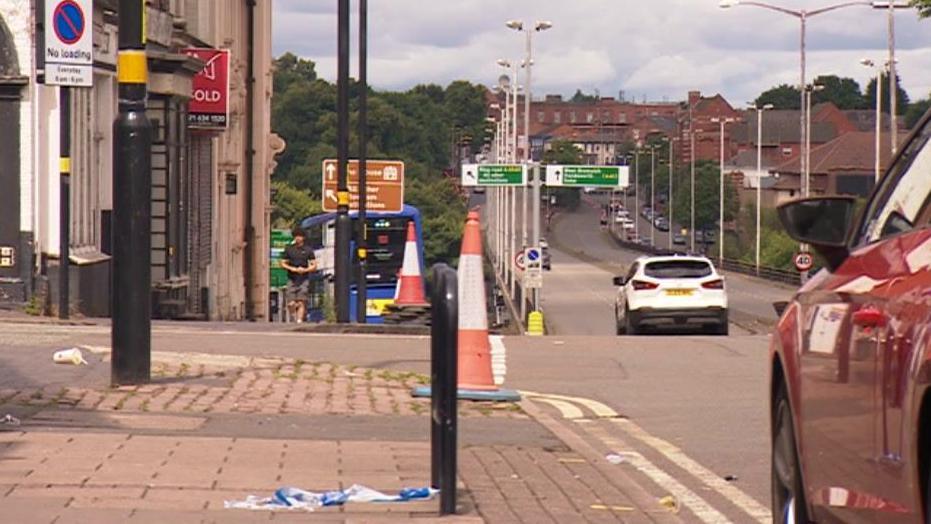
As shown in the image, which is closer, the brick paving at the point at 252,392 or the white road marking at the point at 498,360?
the brick paving at the point at 252,392

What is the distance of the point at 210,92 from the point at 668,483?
2707 centimetres

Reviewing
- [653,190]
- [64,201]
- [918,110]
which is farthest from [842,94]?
[64,201]

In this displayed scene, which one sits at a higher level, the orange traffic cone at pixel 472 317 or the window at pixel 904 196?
the window at pixel 904 196

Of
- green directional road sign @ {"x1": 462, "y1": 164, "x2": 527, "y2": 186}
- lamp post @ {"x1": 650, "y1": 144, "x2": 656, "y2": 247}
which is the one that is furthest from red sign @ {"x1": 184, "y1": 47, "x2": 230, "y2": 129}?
lamp post @ {"x1": 650, "y1": 144, "x2": 656, "y2": 247}

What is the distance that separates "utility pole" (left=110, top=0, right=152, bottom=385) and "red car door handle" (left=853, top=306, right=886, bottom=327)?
7254 mm

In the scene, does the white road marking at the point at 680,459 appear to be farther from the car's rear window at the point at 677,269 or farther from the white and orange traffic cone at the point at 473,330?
the car's rear window at the point at 677,269

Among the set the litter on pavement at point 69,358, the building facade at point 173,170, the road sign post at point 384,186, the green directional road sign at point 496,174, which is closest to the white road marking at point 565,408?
the litter on pavement at point 69,358

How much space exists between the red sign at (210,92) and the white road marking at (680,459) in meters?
20.8

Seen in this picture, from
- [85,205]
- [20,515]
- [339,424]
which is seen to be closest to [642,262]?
[85,205]

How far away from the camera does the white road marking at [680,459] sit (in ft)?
29.6

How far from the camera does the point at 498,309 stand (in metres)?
63.2

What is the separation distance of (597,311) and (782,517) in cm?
5665

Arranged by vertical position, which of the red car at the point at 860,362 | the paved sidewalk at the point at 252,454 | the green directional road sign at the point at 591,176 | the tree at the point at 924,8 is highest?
the tree at the point at 924,8

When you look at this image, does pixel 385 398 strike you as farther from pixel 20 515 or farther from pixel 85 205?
pixel 85 205
